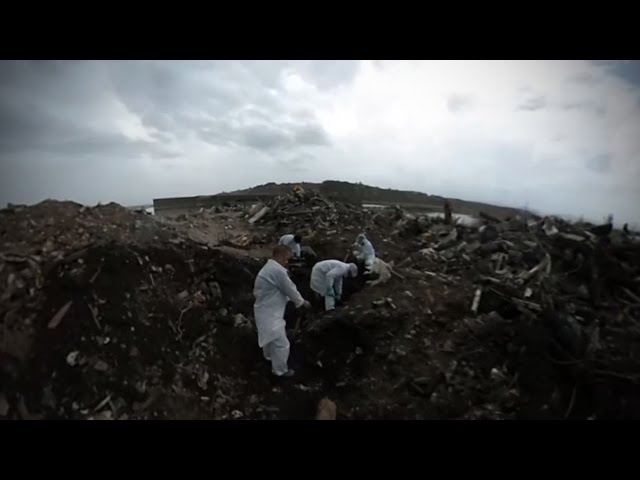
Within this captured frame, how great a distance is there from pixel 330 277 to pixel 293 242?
0.39m

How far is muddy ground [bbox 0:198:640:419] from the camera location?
6.82 ft

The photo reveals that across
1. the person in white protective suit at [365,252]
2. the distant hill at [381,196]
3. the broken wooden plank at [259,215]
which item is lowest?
the person in white protective suit at [365,252]

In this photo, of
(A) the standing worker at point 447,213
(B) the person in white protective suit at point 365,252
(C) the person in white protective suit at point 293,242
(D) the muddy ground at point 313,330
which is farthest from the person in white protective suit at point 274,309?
(A) the standing worker at point 447,213

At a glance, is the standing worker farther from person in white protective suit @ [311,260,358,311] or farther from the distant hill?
person in white protective suit @ [311,260,358,311]

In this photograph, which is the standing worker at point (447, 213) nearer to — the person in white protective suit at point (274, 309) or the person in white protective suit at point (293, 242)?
the person in white protective suit at point (293, 242)

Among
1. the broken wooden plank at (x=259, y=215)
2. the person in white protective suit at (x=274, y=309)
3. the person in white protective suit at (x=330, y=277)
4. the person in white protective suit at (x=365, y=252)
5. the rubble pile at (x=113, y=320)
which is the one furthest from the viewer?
the broken wooden plank at (x=259, y=215)

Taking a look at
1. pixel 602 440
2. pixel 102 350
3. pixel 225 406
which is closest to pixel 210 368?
pixel 225 406

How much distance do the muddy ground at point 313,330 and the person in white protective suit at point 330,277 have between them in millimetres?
123

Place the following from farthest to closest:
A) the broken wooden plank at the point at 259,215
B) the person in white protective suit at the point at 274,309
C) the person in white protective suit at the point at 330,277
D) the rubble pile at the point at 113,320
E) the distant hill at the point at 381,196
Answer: the broken wooden plank at the point at 259,215 < the person in white protective suit at the point at 330,277 < the distant hill at the point at 381,196 < the person in white protective suit at the point at 274,309 < the rubble pile at the point at 113,320

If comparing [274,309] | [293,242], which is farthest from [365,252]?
[274,309]

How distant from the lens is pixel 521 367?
2182mm

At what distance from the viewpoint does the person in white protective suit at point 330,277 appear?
284cm

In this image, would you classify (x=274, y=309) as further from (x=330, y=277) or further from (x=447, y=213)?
(x=447, y=213)

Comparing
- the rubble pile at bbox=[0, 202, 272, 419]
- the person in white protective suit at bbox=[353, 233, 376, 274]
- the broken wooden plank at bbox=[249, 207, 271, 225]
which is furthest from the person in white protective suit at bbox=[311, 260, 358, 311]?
the broken wooden plank at bbox=[249, 207, 271, 225]
